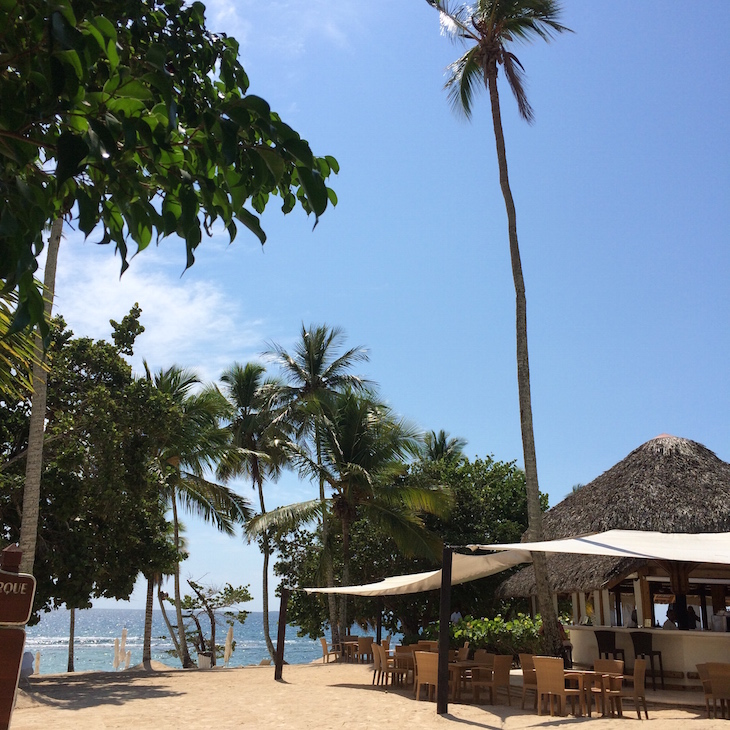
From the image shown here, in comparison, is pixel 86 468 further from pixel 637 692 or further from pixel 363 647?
pixel 637 692

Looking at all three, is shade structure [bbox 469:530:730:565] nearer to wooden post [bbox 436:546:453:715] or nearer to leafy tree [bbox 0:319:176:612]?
wooden post [bbox 436:546:453:715]

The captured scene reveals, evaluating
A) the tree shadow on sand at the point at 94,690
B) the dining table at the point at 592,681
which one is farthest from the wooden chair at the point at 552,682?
the tree shadow on sand at the point at 94,690

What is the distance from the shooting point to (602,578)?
45.4 feet

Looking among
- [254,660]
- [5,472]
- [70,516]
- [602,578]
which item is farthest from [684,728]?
[254,660]

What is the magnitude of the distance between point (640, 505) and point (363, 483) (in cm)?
835

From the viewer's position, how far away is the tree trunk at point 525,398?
13249mm

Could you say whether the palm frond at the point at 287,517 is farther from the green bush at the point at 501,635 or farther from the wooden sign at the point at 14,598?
the wooden sign at the point at 14,598

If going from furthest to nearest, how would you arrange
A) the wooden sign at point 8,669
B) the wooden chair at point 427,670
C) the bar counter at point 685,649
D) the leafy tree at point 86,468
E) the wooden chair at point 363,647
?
the wooden chair at point 363,647 < the leafy tree at point 86,468 < the bar counter at point 685,649 < the wooden chair at point 427,670 < the wooden sign at point 8,669

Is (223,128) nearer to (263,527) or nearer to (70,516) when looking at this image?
(70,516)

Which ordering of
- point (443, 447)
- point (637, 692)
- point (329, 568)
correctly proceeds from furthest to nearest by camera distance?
point (443, 447)
point (329, 568)
point (637, 692)

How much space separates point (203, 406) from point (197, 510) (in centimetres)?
384

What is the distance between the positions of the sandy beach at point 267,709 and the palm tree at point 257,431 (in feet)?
32.7

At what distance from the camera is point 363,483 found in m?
21.4

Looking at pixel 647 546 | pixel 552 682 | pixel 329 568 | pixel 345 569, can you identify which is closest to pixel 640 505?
pixel 647 546
